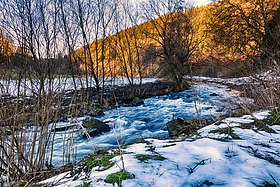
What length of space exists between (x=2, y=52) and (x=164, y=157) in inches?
126

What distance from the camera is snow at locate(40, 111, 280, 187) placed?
1.44m

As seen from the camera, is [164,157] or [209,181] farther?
[164,157]

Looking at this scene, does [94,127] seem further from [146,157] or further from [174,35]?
[174,35]

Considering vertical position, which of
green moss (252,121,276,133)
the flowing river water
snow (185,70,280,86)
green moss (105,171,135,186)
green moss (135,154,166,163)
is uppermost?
snow (185,70,280,86)

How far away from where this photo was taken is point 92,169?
1836mm

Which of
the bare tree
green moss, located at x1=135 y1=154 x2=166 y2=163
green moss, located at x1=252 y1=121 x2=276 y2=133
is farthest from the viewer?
the bare tree

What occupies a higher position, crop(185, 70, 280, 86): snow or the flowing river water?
crop(185, 70, 280, 86): snow

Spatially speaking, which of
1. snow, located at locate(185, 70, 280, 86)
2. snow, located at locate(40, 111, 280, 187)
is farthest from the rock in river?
snow, located at locate(40, 111, 280, 187)

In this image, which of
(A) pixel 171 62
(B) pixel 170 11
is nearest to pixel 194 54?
(A) pixel 171 62

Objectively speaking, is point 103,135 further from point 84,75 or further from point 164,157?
point 84,75

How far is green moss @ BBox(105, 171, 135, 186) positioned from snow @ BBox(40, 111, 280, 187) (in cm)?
4

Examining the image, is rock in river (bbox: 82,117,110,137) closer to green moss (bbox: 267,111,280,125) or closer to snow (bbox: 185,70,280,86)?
snow (bbox: 185,70,280,86)

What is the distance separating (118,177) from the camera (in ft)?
4.78

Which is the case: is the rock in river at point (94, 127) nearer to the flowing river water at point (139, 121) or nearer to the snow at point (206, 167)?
the flowing river water at point (139, 121)
